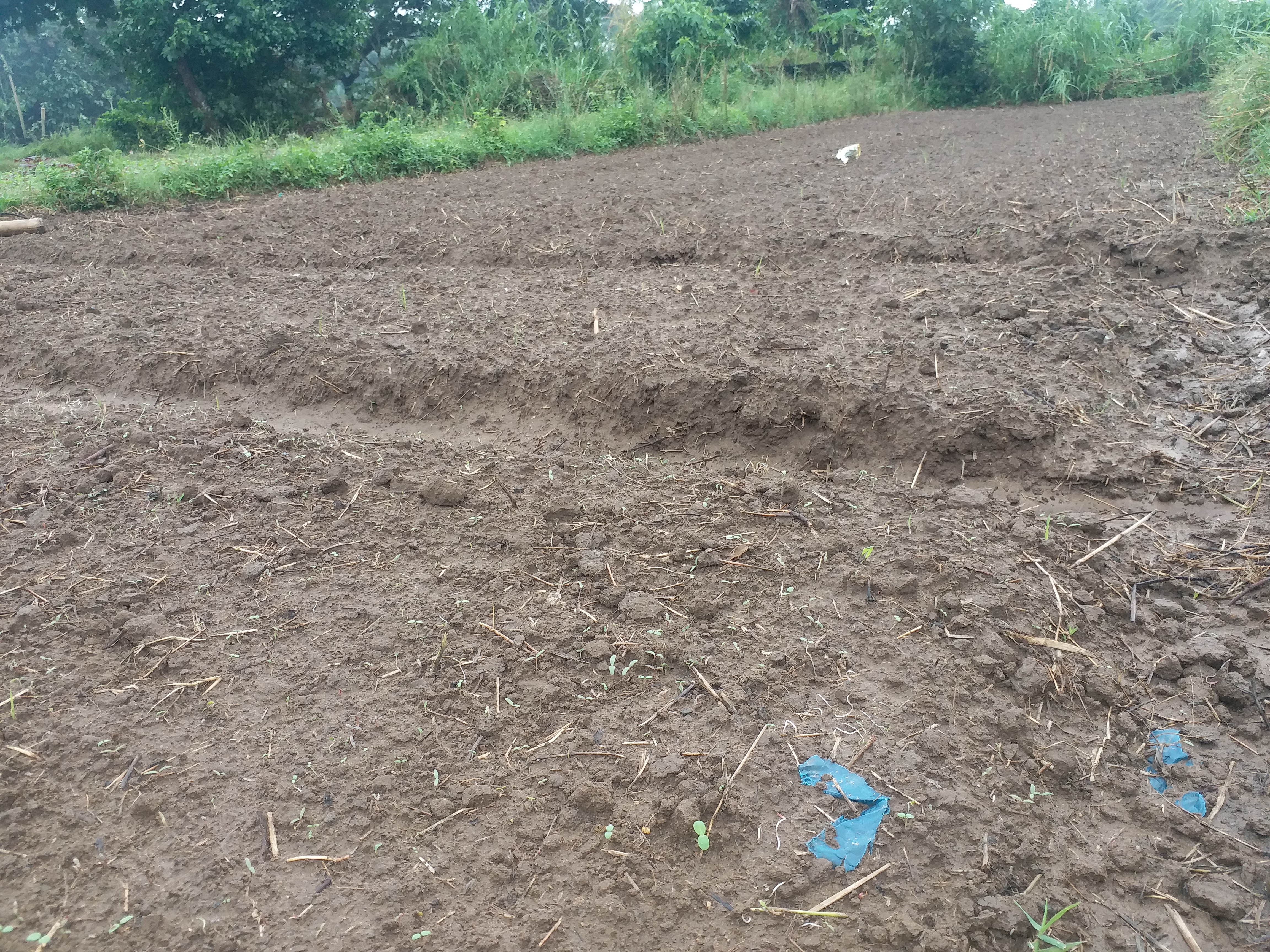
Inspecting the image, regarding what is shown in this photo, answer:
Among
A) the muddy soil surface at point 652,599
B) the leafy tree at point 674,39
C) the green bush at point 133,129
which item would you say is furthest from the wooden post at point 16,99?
the muddy soil surface at point 652,599

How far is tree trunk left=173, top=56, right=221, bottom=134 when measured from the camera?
45.3 ft

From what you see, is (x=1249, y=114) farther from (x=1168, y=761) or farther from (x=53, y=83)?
(x=53, y=83)

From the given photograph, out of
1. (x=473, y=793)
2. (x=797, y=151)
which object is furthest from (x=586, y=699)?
(x=797, y=151)

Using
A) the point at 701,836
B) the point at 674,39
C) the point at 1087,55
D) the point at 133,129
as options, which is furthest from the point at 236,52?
the point at 701,836

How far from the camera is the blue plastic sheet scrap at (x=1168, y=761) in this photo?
2.02 m

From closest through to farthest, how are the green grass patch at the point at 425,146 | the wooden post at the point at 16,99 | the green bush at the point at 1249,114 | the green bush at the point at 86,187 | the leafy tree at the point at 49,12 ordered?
the green bush at the point at 1249,114 < the green bush at the point at 86,187 < the green grass patch at the point at 425,146 < the leafy tree at the point at 49,12 < the wooden post at the point at 16,99

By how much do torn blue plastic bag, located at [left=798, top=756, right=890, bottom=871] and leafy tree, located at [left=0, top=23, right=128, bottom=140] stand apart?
24.5 metres

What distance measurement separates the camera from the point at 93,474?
3180 mm

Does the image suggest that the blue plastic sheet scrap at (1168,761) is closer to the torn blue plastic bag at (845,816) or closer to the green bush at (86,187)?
the torn blue plastic bag at (845,816)

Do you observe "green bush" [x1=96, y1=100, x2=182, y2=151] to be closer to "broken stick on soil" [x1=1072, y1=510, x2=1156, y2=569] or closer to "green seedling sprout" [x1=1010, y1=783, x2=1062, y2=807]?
"broken stick on soil" [x1=1072, y1=510, x2=1156, y2=569]

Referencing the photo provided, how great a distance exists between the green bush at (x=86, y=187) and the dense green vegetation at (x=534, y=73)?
2cm

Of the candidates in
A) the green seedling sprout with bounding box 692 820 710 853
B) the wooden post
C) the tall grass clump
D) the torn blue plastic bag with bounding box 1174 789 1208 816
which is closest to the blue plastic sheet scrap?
the torn blue plastic bag with bounding box 1174 789 1208 816

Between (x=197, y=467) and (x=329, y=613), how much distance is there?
1132 millimetres

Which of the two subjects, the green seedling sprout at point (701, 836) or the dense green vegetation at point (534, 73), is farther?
the dense green vegetation at point (534, 73)
